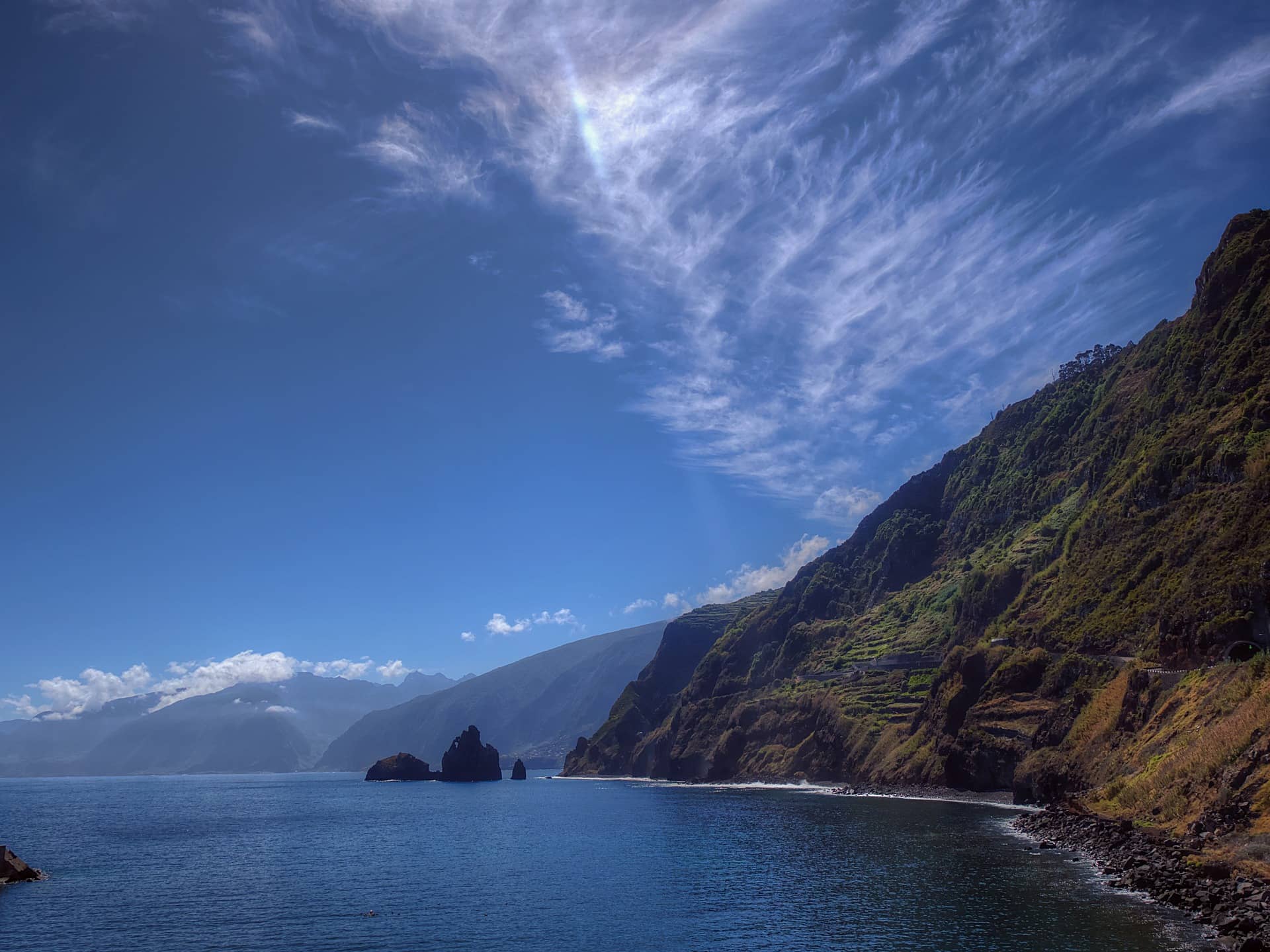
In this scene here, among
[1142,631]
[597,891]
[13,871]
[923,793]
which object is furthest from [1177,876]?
[13,871]

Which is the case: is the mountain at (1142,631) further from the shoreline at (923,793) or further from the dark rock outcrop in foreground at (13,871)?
the dark rock outcrop in foreground at (13,871)

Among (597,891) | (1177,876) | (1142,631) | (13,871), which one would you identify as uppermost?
(1142,631)

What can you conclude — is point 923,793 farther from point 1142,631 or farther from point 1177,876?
point 1177,876

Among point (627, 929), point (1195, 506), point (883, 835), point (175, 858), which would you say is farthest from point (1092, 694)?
point (175, 858)

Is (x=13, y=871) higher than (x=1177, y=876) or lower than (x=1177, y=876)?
higher

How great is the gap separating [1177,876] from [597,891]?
44.4 metres

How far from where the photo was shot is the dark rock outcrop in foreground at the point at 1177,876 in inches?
1688

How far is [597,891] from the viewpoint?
68875 mm

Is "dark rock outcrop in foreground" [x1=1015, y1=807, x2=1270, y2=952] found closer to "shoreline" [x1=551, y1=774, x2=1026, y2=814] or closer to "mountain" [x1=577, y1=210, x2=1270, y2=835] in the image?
"mountain" [x1=577, y1=210, x2=1270, y2=835]

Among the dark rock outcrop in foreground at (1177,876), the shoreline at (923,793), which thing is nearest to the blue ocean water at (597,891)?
the dark rock outcrop in foreground at (1177,876)

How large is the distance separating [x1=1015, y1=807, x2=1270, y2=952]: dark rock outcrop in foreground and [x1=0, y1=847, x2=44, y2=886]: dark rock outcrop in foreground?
95.7 meters

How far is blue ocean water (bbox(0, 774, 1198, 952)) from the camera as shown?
165 ft

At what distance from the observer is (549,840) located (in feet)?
348

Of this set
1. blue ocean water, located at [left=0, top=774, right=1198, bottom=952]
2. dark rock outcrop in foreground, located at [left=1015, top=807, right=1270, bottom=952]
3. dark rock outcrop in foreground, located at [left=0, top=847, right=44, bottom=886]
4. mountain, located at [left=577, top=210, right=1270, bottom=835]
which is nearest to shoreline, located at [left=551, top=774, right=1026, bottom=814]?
mountain, located at [left=577, top=210, right=1270, bottom=835]
